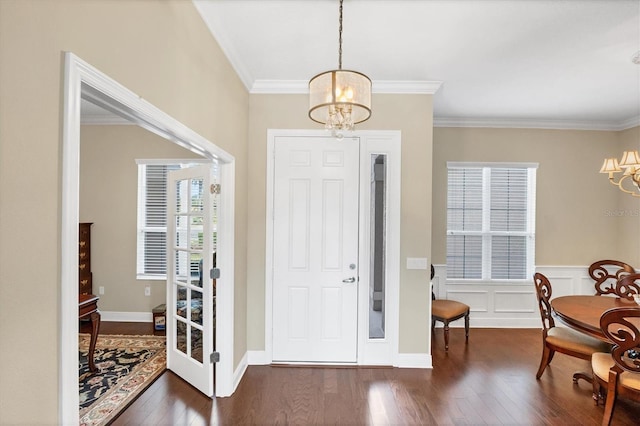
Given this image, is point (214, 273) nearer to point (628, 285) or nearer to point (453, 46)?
point (453, 46)

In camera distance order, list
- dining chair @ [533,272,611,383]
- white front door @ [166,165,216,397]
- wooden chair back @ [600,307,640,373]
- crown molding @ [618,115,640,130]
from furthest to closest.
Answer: crown molding @ [618,115,640,130] < dining chair @ [533,272,611,383] < white front door @ [166,165,216,397] < wooden chair back @ [600,307,640,373]

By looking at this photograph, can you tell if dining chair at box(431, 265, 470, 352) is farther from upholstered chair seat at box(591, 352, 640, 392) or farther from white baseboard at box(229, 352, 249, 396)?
white baseboard at box(229, 352, 249, 396)

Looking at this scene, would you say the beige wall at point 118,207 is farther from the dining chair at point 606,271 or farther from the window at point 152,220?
the dining chair at point 606,271

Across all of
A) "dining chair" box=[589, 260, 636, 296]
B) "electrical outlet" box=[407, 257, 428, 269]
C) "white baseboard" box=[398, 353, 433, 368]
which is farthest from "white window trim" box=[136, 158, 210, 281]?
"dining chair" box=[589, 260, 636, 296]

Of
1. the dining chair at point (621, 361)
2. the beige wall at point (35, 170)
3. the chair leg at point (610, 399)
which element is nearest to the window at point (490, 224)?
Result: the dining chair at point (621, 361)

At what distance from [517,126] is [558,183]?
0.97 metres

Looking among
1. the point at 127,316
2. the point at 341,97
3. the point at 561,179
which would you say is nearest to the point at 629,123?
the point at 561,179

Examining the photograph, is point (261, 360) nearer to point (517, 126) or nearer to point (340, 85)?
point (340, 85)

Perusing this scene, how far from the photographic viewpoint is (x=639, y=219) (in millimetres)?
4109

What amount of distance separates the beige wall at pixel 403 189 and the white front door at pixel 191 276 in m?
0.63

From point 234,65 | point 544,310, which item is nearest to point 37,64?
point 234,65

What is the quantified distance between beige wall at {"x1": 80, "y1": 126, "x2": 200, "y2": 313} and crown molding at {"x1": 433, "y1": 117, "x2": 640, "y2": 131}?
143 inches

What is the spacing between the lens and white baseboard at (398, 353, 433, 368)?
3217 millimetres

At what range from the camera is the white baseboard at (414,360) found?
10.6 feet
